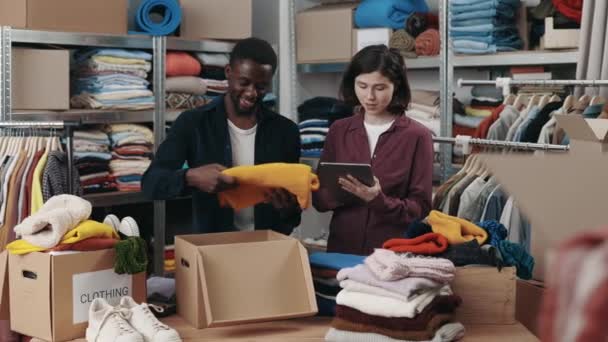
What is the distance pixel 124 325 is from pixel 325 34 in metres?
3.03

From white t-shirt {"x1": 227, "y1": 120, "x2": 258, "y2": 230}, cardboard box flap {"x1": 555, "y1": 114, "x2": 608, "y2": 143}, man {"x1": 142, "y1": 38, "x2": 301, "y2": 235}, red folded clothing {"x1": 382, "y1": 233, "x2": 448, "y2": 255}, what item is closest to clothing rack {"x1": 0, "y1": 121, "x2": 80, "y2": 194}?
man {"x1": 142, "y1": 38, "x2": 301, "y2": 235}

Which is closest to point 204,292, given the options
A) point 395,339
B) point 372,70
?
point 395,339

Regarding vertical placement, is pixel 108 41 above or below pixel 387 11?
below

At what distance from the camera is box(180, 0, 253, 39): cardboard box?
452 cm

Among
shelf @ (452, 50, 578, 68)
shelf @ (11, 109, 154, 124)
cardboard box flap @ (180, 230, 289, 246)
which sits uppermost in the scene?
shelf @ (452, 50, 578, 68)

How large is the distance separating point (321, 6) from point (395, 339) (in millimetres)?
3324

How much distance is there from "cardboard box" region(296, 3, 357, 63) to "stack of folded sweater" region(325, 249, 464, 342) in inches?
108

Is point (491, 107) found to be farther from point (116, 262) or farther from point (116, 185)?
point (116, 262)

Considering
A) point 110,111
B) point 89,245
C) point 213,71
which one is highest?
point 213,71

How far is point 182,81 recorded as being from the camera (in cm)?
451

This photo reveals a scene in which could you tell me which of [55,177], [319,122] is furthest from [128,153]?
[55,177]

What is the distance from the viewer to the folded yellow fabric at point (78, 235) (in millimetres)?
1956

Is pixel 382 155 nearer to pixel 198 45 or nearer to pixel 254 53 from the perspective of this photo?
pixel 254 53

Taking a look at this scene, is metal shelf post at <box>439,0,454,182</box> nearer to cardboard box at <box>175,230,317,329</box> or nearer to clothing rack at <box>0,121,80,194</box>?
clothing rack at <box>0,121,80,194</box>
